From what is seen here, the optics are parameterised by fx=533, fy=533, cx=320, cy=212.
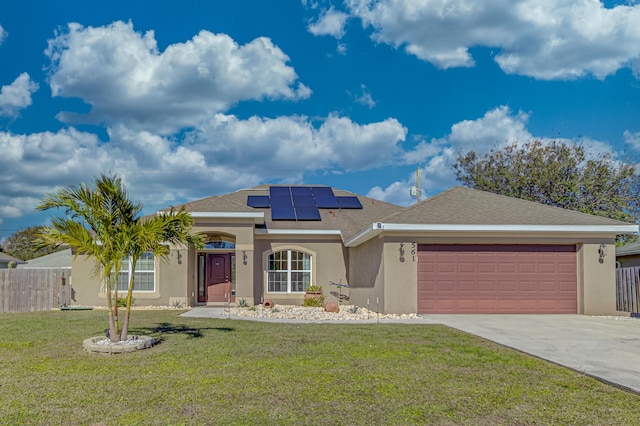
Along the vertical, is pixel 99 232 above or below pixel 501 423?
above

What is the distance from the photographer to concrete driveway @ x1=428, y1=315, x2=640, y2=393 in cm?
775

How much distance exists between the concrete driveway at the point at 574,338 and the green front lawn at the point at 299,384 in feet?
1.56

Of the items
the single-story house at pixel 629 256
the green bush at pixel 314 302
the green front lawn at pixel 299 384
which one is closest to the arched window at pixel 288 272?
the green bush at pixel 314 302

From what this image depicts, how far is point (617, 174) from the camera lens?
106 feet

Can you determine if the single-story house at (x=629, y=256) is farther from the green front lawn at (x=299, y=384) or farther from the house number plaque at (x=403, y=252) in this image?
the green front lawn at (x=299, y=384)

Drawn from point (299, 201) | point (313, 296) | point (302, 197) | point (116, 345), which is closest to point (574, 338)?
point (116, 345)

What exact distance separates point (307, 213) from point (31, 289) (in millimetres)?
10658

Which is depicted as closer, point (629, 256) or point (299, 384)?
point (299, 384)

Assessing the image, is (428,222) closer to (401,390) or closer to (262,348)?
(262,348)

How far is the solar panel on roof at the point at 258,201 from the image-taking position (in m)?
23.0

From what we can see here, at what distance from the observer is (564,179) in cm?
3362

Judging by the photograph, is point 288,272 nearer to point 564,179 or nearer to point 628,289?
point 628,289

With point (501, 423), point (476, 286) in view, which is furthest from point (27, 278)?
point (501, 423)

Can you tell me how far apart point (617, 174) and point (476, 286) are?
71.4ft
